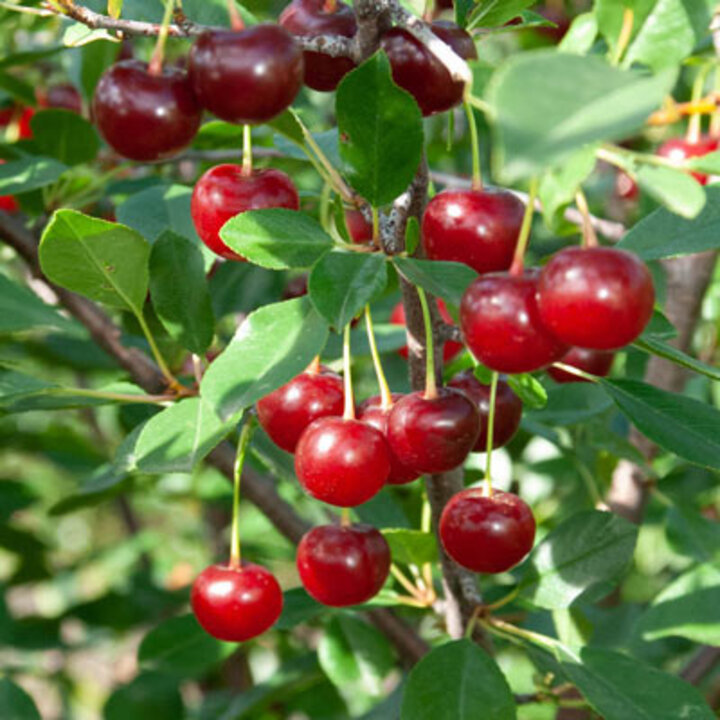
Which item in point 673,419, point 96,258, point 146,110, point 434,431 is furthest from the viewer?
point 96,258

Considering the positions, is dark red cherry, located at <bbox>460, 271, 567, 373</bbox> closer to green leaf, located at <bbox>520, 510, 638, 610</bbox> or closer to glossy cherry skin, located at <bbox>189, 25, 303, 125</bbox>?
glossy cherry skin, located at <bbox>189, 25, 303, 125</bbox>

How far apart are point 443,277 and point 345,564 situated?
0.37 meters

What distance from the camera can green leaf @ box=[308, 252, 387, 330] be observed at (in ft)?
2.46

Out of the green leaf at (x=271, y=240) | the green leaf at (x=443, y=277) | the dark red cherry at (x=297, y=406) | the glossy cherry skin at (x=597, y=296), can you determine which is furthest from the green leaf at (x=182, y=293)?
the glossy cherry skin at (x=597, y=296)

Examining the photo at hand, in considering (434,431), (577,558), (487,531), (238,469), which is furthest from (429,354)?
(577,558)

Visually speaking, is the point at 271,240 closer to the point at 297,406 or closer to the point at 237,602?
the point at 297,406

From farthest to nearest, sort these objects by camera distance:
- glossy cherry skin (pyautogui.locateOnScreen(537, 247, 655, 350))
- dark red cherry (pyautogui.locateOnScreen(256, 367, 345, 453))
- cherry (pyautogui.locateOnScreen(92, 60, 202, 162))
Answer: dark red cherry (pyautogui.locateOnScreen(256, 367, 345, 453)) → cherry (pyautogui.locateOnScreen(92, 60, 202, 162)) → glossy cherry skin (pyautogui.locateOnScreen(537, 247, 655, 350))

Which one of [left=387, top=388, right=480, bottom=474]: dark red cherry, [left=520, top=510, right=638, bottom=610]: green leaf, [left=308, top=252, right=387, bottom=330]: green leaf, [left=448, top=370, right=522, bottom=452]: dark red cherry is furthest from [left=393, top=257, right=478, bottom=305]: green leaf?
[left=520, top=510, right=638, bottom=610]: green leaf

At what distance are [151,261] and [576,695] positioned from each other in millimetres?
763

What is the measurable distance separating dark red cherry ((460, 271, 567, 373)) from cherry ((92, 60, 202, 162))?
0.23 metres

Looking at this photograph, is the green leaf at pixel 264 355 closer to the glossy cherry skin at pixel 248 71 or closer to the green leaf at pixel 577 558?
the glossy cherry skin at pixel 248 71

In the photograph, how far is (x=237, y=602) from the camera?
3.54 feet

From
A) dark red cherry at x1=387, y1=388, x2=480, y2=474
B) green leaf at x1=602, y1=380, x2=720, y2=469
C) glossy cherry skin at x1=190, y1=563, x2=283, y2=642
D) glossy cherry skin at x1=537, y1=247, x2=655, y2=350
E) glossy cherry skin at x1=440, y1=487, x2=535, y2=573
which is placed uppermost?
glossy cherry skin at x1=537, y1=247, x2=655, y2=350

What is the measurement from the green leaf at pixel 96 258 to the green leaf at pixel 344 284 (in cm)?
32
